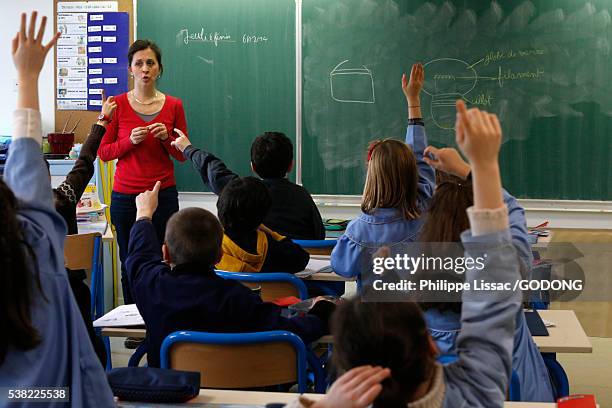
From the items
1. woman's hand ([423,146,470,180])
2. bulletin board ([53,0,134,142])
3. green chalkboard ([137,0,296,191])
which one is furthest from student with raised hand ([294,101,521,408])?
bulletin board ([53,0,134,142])

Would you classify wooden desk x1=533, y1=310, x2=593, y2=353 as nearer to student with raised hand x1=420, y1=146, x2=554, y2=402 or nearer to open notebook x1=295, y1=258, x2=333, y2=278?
student with raised hand x1=420, y1=146, x2=554, y2=402

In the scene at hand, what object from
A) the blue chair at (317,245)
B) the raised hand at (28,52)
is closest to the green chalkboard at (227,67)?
the blue chair at (317,245)

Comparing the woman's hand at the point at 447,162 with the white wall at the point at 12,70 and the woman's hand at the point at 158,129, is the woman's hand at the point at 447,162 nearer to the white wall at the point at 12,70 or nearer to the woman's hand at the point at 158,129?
the woman's hand at the point at 158,129

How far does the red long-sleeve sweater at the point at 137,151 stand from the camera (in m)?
4.80

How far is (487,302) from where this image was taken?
1.45m

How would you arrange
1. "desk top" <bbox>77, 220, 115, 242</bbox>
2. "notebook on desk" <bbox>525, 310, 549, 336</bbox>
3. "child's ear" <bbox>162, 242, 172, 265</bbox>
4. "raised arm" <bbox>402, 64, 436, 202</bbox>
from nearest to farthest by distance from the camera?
"child's ear" <bbox>162, 242, 172, 265</bbox>, "notebook on desk" <bbox>525, 310, 549, 336</bbox>, "raised arm" <bbox>402, 64, 436, 202</bbox>, "desk top" <bbox>77, 220, 115, 242</bbox>

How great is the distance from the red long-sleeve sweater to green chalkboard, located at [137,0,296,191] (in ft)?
3.99

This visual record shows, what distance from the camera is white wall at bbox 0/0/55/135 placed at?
6551 mm

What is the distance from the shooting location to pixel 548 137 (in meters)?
5.64

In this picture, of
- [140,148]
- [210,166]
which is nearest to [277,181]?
[210,166]

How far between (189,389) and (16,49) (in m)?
0.86

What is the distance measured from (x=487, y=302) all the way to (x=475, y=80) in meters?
4.44

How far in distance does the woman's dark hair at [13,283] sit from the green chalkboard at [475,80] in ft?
15.0

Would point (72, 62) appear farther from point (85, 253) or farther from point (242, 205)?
point (242, 205)
